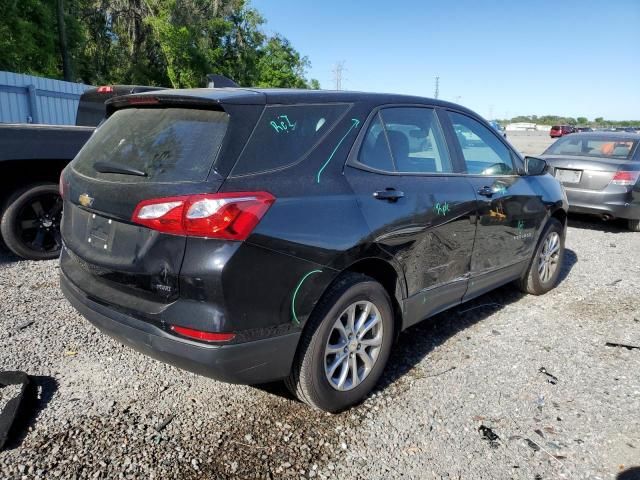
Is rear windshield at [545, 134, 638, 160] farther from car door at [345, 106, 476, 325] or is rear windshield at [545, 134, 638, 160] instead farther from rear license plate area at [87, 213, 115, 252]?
rear license plate area at [87, 213, 115, 252]

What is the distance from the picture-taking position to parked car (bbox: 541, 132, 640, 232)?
786 centimetres

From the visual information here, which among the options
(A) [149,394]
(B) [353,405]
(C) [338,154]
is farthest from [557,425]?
(A) [149,394]

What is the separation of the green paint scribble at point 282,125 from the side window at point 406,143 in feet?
1.60

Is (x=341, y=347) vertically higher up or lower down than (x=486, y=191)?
lower down

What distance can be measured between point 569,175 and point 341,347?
6.92 meters

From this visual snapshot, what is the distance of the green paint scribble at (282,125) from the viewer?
2.54 meters

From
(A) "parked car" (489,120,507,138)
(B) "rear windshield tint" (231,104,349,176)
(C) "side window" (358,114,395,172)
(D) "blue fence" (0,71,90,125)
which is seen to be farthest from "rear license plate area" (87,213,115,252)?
(D) "blue fence" (0,71,90,125)

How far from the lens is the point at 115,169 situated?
8.57 feet

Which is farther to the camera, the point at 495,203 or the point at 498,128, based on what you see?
the point at 498,128

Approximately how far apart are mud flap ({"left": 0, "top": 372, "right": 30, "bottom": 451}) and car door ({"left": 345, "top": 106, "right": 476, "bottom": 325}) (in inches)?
82.3

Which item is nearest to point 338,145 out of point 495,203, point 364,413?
point 364,413

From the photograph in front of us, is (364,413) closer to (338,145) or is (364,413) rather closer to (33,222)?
(338,145)

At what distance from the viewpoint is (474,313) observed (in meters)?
4.53

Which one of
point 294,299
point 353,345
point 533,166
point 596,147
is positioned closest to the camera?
point 294,299
